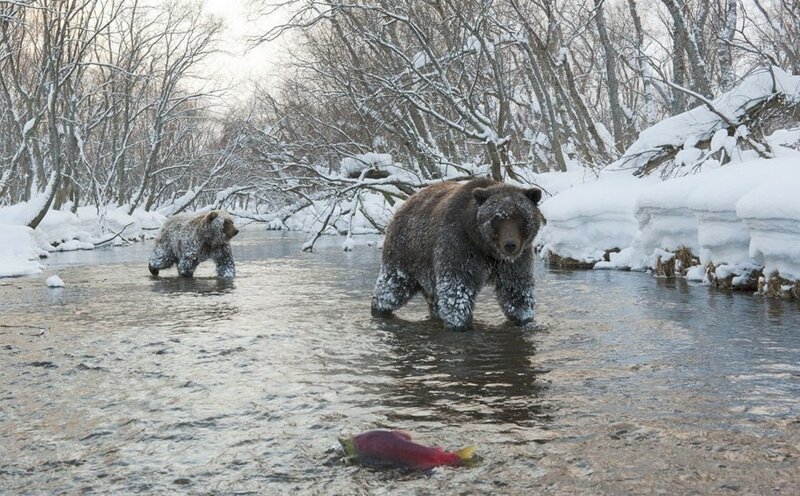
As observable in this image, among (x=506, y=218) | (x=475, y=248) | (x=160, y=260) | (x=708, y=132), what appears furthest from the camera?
(x=160, y=260)

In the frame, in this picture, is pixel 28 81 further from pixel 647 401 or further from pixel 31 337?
pixel 647 401

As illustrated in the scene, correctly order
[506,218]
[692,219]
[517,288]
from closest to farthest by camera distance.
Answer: [506,218] < [517,288] < [692,219]

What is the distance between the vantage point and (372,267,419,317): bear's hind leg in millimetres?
7688

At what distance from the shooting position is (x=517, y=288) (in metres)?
6.83

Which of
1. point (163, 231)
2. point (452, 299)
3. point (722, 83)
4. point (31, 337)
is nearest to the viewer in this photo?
point (452, 299)

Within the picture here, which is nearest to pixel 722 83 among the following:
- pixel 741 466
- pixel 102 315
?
pixel 102 315

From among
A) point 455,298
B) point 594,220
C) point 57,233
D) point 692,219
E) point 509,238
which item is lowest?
point 455,298

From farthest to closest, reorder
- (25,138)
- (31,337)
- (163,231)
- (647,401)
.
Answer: (25,138)
(163,231)
(31,337)
(647,401)

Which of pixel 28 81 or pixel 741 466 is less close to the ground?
pixel 28 81

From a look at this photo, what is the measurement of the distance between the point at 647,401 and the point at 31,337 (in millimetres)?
5605

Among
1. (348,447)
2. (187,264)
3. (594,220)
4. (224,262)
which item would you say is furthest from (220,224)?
(348,447)

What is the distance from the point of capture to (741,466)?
3277mm

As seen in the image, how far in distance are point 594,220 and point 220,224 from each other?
6548 millimetres

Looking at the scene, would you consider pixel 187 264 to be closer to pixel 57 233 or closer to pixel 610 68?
pixel 610 68
